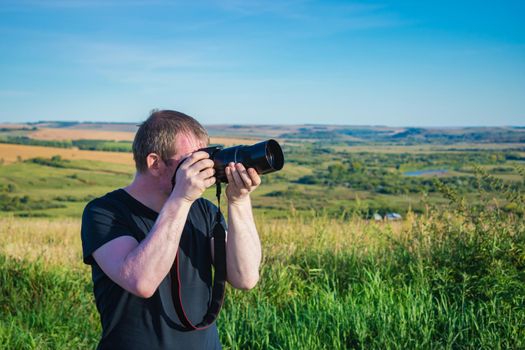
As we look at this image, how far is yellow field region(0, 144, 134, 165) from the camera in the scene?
43.9 meters

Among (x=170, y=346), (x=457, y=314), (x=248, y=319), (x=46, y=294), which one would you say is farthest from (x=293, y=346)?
(x=46, y=294)

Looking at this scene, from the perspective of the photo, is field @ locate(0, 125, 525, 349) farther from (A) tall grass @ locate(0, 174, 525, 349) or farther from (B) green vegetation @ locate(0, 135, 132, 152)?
(B) green vegetation @ locate(0, 135, 132, 152)

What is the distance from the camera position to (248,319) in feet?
12.8

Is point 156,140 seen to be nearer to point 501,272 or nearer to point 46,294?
point 501,272

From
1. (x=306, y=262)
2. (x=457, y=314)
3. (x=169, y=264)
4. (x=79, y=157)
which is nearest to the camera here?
(x=169, y=264)

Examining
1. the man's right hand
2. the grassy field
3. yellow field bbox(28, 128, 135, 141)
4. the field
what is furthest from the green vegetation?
the man's right hand

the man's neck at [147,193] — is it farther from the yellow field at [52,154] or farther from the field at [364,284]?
the yellow field at [52,154]

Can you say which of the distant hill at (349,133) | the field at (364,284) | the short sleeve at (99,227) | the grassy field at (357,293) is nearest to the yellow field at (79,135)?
the distant hill at (349,133)

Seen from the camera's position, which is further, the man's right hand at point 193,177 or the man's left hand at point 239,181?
the man's left hand at point 239,181

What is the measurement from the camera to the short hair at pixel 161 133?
6.65 feet

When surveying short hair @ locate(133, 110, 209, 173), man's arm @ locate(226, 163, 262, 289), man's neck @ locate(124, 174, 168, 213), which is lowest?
man's arm @ locate(226, 163, 262, 289)

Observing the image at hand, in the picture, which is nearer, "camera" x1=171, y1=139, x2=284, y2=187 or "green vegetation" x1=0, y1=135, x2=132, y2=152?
"camera" x1=171, y1=139, x2=284, y2=187

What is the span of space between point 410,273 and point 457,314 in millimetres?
900

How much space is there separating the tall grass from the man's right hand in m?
1.93
